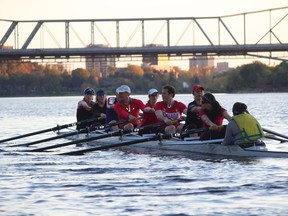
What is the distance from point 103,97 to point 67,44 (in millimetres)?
70650

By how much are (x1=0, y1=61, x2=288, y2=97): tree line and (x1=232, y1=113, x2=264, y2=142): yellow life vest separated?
4731 inches

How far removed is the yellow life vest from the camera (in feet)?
57.5

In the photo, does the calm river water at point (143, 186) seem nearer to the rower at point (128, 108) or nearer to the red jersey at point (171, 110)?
the red jersey at point (171, 110)

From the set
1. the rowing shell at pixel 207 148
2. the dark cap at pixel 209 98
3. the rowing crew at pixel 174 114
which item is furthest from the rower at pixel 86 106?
the dark cap at pixel 209 98

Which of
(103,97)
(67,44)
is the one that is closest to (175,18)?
(67,44)

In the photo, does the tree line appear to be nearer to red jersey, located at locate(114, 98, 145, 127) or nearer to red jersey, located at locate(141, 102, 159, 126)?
red jersey, located at locate(114, 98, 145, 127)

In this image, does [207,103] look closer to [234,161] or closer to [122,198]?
[234,161]

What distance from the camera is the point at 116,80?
154875 millimetres

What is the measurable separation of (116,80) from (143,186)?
460ft

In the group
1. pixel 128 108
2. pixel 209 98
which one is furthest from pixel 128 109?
pixel 209 98

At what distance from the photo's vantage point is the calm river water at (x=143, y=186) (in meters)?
12.8

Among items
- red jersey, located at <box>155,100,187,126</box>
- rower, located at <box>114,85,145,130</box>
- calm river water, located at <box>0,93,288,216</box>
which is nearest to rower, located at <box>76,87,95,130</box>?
rower, located at <box>114,85,145,130</box>

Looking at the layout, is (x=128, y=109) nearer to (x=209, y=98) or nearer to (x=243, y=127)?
(x=209, y=98)

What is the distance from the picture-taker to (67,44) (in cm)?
9556
